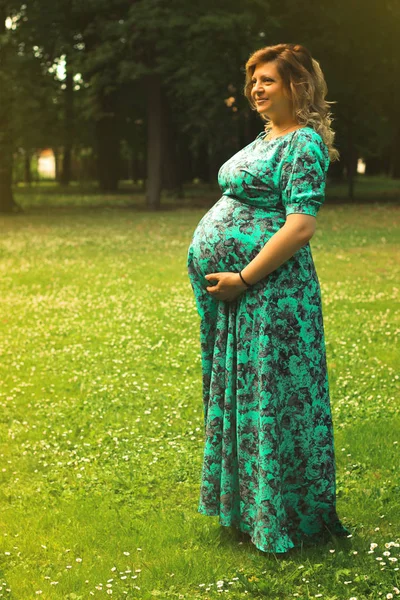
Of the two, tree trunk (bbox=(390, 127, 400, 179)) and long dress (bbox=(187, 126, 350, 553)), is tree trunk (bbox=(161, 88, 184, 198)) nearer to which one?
tree trunk (bbox=(390, 127, 400, 179))

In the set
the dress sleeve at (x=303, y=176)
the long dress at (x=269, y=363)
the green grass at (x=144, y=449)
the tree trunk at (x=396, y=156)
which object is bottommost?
the green grass at (x=144, y=449)

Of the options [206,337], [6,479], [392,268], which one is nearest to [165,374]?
[6,479]

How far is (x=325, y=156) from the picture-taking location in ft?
13.7

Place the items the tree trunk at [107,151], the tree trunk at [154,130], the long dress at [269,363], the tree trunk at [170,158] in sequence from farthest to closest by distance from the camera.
A: the tree trunk at [107,151]
the tree trunk at [170,158]
the tree trunk at [154,130]
the long dress at [269,363]

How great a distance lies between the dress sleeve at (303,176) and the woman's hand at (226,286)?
40cm

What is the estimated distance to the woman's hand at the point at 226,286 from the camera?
4246mm

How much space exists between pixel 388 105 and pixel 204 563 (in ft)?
114

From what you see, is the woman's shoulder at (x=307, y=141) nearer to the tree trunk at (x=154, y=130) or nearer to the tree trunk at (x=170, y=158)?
the tree trunk at (x=154, y=130)

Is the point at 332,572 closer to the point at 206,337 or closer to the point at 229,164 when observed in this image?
the point at 206,337

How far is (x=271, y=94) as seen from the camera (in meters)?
4.24

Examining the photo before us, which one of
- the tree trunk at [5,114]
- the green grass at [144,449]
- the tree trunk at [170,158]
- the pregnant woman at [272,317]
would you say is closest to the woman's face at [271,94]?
the pregnant woman at [272,317]

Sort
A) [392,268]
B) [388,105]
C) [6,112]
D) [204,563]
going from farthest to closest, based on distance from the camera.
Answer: [388,105] < [6,112] < [392,268] < [204,563]

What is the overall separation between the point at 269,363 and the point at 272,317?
A: 0.71ft

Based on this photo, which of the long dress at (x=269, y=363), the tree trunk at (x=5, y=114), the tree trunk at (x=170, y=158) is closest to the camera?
the long dress at (x=269, y=363)
